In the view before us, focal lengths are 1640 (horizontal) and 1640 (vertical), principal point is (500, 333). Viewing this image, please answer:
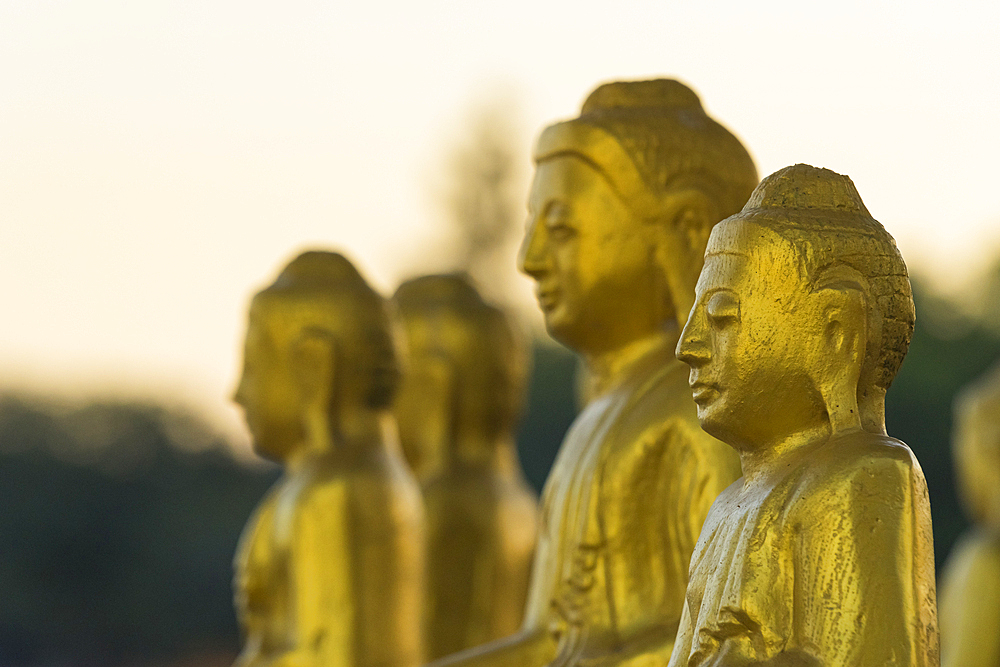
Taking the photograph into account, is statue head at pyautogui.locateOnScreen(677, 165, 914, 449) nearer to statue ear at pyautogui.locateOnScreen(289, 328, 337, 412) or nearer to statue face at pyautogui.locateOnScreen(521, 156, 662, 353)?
statue face at pyautogui.locateOnScreen(521, 156, 662, 353)

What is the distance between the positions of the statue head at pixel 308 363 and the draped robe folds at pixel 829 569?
3285mm

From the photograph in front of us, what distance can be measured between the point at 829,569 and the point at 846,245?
0.73 meters

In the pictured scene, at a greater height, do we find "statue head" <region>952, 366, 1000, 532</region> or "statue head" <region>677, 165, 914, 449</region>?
"statue head" <region>677, 165, 914, 449</region>

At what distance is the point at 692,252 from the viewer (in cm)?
511

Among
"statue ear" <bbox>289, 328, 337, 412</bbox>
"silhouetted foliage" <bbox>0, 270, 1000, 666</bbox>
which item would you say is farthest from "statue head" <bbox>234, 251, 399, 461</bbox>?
"silhouetted foliage" <bbox>0, 270, 1000, 666</bbox>

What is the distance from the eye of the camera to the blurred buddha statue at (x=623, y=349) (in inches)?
188

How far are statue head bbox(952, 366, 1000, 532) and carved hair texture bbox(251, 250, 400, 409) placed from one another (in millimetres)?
3921

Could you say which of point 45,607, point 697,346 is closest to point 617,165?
point 697,346

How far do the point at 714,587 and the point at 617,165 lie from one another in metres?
1.83

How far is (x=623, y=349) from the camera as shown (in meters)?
5.23

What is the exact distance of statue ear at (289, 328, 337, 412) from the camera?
265 inches

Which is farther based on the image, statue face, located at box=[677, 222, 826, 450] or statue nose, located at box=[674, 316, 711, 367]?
statue nose, located at box=[674, 316, 711, 367]

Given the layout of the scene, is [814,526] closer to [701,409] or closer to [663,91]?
[701,409]

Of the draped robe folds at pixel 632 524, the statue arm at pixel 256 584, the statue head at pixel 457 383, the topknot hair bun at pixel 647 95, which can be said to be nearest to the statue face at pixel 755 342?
the draped robe folds at pixel 632 524
